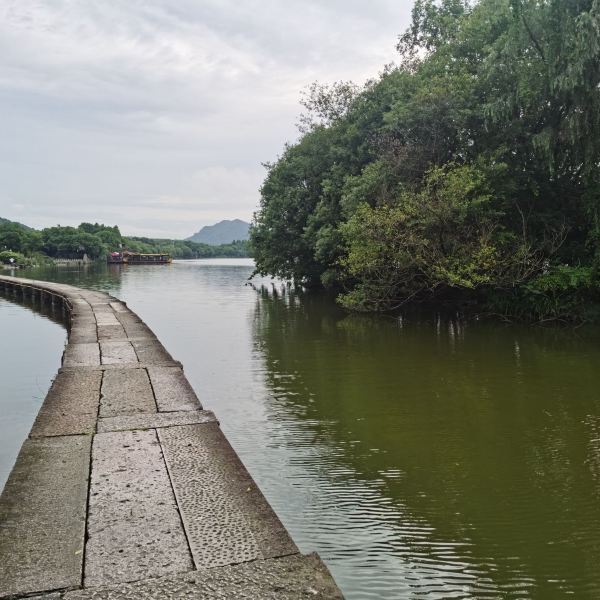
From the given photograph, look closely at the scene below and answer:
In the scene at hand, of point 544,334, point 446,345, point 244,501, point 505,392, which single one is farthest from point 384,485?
point 544,334

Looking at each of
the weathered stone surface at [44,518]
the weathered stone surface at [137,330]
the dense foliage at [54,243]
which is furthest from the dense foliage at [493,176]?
the dense foliage at [54,243]

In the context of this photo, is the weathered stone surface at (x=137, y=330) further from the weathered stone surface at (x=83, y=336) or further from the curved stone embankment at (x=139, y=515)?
the curved stone embankment at (x=139, y=515)

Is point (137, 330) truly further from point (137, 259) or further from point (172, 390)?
point (137, 259)

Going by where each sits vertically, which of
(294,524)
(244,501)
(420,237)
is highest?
(420,237)

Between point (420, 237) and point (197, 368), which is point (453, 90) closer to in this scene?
point (420, 237)

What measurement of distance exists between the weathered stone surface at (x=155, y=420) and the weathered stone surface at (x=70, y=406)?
0.57ft

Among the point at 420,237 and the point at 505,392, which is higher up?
the point at 420,237

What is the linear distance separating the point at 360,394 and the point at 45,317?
17010mm

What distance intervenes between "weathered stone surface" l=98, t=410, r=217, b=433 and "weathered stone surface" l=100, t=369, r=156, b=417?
9.5 inches

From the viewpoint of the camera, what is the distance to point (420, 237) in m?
16.4

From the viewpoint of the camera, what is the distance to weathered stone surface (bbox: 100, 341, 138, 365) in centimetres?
968

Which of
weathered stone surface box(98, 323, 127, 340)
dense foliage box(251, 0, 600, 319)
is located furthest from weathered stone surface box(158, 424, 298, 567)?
dense foliage box(251, 0, 600, 319)

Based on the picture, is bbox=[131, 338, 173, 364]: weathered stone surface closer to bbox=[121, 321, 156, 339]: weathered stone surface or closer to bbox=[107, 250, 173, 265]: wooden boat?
bbox=[121, 321, 156, 339]: weathered stone surface

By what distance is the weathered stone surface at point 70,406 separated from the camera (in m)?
5.79
